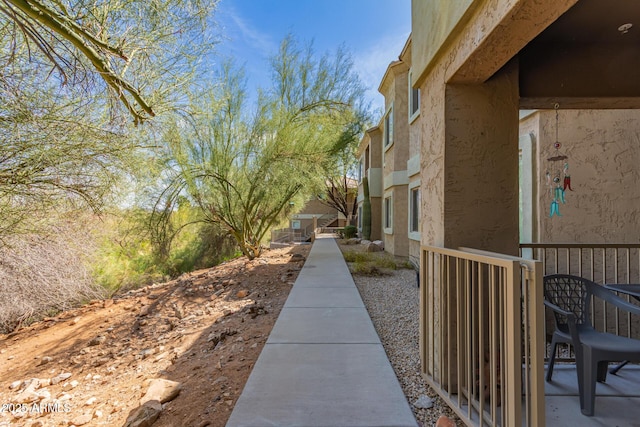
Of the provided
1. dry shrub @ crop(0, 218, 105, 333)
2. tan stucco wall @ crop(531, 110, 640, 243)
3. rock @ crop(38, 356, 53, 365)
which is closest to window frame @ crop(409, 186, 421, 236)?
tan stucco wall @ crop(531, 110, 640, 243)

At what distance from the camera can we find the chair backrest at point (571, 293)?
3057 millimetres

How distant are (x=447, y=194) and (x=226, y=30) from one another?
405cm

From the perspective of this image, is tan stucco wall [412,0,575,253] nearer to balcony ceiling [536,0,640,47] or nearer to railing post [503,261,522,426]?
balcony ceiling [536,0,640,47]

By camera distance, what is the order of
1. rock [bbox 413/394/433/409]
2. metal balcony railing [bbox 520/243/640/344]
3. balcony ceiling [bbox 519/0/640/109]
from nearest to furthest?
rock [bbox 413/394/433/409] → balcony ceiling [bbox 519/0/640/109] → metal balcony railing [bbox 520/243/640/344]

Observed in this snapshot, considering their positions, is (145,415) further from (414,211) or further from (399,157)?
(399,157)

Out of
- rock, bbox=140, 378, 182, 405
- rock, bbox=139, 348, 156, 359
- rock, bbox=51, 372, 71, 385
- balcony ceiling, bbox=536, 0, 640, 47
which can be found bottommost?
rock, bbox=51, 372, 71, 385

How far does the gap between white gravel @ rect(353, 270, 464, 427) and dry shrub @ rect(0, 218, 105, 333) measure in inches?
242

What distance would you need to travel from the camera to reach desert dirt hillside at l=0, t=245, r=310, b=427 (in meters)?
2.86

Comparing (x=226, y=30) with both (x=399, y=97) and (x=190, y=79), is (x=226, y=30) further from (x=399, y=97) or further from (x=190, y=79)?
(x=399, y=97)

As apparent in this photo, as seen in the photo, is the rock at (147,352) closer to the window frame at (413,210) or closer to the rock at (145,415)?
the rock at (145,415)

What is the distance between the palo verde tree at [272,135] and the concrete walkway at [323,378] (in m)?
5.11

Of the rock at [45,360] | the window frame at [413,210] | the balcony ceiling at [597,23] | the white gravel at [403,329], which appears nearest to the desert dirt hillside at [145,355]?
the rock at [45,360]

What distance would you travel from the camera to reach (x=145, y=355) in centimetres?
440

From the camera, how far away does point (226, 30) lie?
4719 mm
